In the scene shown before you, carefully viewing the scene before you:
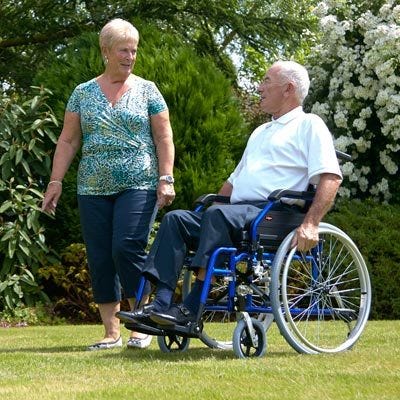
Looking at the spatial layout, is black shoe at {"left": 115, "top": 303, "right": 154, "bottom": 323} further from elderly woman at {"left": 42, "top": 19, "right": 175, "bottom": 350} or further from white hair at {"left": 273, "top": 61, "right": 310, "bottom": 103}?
white hair at {"left": 273, "top": 61, "right": 310, "bottom": 103}

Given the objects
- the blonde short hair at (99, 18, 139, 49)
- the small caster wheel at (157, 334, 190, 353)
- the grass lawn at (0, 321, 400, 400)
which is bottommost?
the small caster wheel at (157, 334, 190, 353)

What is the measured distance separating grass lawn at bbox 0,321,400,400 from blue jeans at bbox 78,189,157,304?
A: 355mm

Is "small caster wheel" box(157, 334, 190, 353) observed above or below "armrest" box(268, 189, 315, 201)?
below

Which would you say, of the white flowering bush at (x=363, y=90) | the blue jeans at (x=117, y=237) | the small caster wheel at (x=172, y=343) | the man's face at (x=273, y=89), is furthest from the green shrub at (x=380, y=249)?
the man's face at (x=273, y=89)

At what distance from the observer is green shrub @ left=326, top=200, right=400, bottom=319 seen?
815 cm

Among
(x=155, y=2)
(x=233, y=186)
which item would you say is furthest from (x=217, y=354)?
(x=155, y=2)

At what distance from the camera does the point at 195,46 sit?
416 inches

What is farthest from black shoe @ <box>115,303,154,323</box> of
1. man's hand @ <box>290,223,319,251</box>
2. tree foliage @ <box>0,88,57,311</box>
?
tree foliage @ <box>0,88,57,311</box>

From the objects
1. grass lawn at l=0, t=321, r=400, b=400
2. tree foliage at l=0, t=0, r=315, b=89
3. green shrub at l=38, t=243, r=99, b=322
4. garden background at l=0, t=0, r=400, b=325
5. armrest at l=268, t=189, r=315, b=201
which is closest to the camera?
grass lawn at l=0, t=321, r=400, b=400

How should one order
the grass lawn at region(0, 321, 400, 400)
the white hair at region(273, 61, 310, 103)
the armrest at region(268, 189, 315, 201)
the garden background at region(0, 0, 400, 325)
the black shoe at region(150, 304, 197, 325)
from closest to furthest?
the grass lawn at region(0, 321, 400, 400), the black shoe at region(150, 304, 197, 325), the armrest at region(268, 189, 315, 201), the white hair at region(273, 61, 310, 103), the garden background at region(0, 0, 400, 325)

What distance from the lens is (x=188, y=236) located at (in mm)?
4617

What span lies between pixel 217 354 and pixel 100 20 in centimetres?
609

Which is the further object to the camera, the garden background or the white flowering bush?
the white flowering bush

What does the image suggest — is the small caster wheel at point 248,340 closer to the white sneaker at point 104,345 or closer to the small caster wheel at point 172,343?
the small caster wheel at point 172,343
